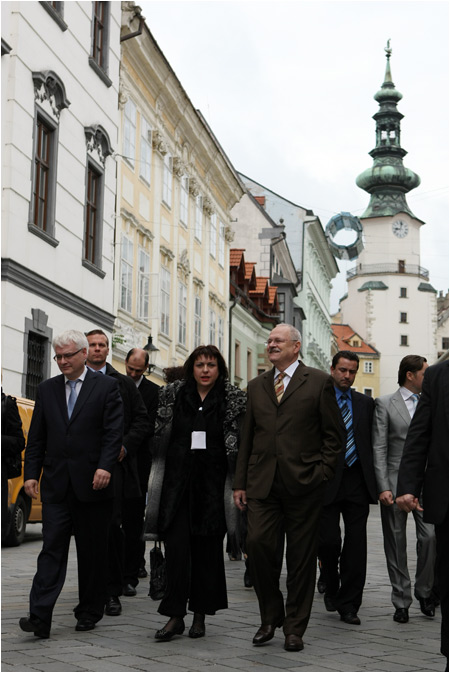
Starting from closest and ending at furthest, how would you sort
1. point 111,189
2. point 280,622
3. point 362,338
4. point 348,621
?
point 280,622
point 348,621
point 111,189
point 362,338

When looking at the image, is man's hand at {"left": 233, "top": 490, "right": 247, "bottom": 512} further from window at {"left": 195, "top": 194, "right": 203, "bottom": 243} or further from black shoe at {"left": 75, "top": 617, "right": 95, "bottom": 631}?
window at {"left": 195, "top": 194, "right": 203, "bottom": 243}

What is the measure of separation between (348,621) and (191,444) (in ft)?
5.77

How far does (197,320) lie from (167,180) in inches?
235

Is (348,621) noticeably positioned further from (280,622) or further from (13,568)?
(13,568)

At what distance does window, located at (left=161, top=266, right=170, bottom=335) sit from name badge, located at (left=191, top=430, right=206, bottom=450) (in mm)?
22871

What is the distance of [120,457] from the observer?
813 cm

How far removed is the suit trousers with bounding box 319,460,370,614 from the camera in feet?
26.3

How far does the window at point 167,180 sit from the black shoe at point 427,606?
23.1 meters

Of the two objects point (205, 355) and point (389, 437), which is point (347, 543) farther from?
point (205, 355)

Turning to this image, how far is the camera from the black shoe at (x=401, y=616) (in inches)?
313

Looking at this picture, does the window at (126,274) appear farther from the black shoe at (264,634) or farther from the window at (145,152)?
the black shoe at (264,634)

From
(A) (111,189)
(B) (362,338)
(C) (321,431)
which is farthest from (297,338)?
(B) (362,338)

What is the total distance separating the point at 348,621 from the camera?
7820 millimetres

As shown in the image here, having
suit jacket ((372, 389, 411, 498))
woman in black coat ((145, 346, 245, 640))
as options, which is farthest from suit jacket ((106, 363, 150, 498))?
suit jacket ((372, 389, 411, 498))
